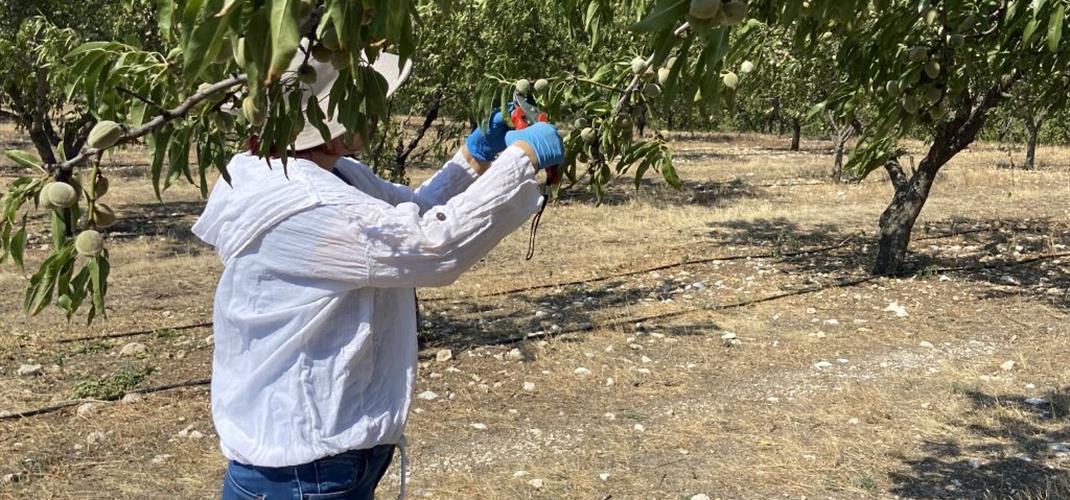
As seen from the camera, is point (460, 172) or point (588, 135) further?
point (460, 172)

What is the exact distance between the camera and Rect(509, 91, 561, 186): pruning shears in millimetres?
1990

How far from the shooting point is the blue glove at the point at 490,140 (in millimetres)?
2342

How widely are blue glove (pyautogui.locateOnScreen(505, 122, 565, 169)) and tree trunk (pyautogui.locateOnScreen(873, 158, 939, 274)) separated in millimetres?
7307

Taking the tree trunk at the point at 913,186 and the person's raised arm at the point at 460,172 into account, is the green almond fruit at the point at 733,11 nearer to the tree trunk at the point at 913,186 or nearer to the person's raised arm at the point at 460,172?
the person's raised arm at the point at 460,172

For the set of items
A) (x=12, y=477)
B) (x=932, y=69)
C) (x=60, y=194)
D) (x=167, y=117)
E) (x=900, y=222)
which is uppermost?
(x=932, y=69)

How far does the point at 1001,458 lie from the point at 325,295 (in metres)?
3.76

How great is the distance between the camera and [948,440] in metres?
4.62

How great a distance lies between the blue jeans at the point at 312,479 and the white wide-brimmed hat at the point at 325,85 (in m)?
0.61

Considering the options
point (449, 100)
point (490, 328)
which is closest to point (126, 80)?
point (490, 328)

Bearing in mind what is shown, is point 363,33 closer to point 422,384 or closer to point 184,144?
point 184,144

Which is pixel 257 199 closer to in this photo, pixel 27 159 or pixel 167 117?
pixel 27 159

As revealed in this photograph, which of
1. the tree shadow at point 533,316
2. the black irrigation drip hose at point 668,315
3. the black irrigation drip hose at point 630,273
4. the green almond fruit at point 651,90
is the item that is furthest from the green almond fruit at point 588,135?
the black irrigation drip hose at point 630,273

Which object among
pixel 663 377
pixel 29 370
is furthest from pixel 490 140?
pixel 29 370

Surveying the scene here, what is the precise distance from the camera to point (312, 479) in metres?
1.82
